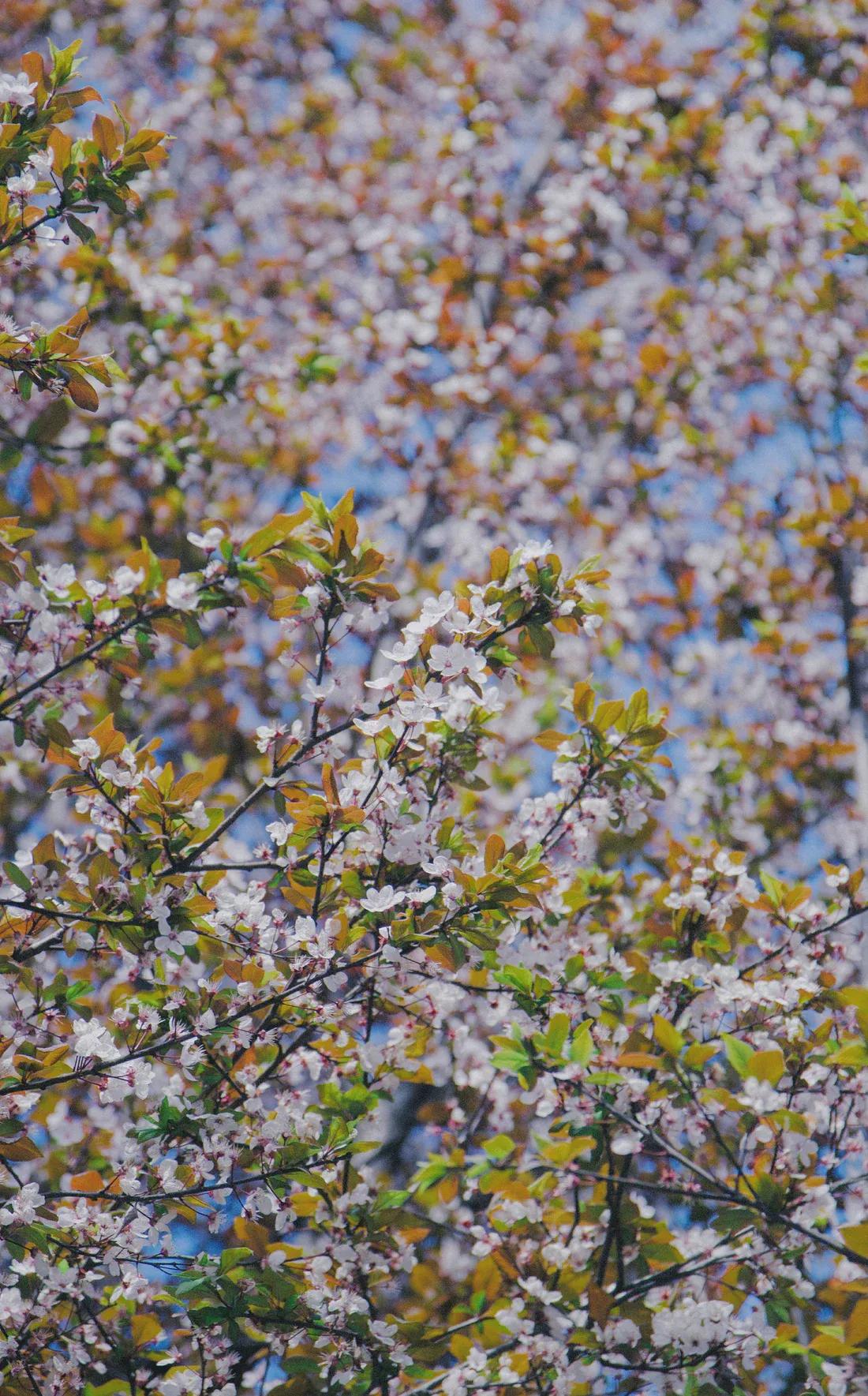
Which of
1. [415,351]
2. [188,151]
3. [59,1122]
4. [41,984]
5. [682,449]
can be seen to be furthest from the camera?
[188,151]

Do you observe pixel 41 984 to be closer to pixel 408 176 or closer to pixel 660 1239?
pixel 660 1239

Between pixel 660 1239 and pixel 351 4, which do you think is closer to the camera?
pixel 660 1239

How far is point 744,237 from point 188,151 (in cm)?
408

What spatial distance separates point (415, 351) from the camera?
233 inches

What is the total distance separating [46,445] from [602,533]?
141 inches

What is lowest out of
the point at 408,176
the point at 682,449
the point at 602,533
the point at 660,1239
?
the point at 660,1239

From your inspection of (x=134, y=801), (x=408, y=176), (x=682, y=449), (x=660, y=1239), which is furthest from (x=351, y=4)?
(x=660, y=1239)

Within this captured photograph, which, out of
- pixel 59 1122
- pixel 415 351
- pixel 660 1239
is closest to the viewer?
pixel 660 1239

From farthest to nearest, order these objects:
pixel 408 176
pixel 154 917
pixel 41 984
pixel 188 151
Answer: pixel 408 176, pixel 188 151, pixel 41 984, pixel 154 917

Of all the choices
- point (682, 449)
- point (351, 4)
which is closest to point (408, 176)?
point (351, 4)

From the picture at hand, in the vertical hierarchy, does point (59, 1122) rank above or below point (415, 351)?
below

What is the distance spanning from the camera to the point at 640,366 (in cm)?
639

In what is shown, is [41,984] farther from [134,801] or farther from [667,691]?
[667,691]

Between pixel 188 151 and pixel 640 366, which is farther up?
pixel 188 151
